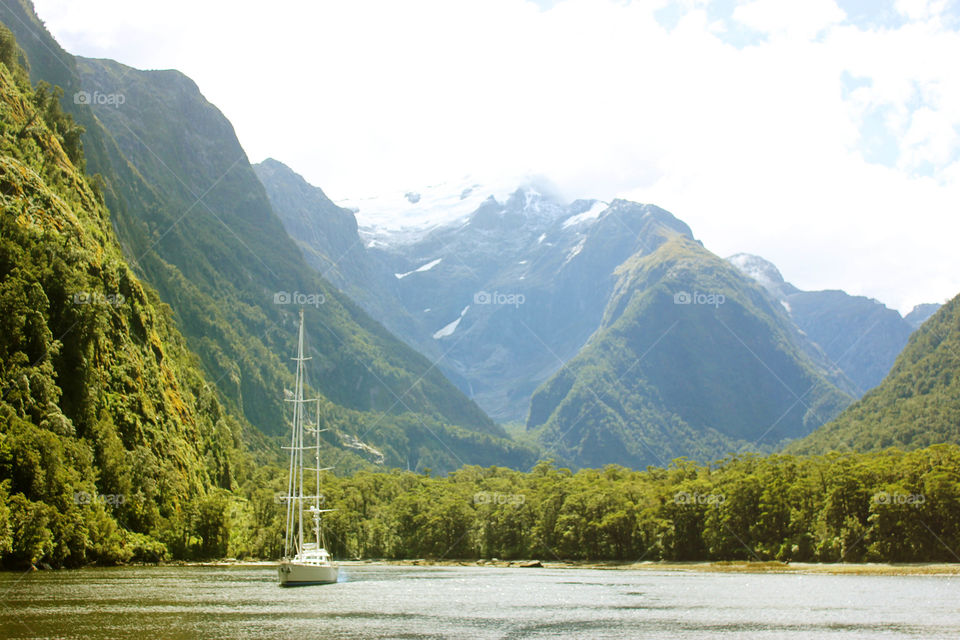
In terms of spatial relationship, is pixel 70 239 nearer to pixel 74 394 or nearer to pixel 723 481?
pixel 74 394

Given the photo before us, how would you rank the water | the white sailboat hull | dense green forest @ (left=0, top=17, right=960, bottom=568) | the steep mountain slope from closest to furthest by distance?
1. the water
2. the steep mountain slope
3. the white sailboat hull
4. dense green forest @ (left=0, top=17, right=960, bottom=568)

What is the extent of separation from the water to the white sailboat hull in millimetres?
1411

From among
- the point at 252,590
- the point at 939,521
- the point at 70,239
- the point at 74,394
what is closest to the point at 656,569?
the point at 939,521

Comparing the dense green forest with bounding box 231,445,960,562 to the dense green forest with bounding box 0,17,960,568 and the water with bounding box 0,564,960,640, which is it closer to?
the dense green forest with bounding box 0,17,960,568

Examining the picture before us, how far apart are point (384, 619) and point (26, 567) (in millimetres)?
49010

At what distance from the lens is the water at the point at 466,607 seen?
7581cm

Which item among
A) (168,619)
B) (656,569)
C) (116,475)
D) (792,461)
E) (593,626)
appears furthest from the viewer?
(792,461)

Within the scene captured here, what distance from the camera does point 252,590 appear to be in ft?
372

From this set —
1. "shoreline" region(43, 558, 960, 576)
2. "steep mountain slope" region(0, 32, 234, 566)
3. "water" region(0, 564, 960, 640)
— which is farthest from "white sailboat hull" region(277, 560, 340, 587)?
"shoreline" region(43, 558, 960, 576)

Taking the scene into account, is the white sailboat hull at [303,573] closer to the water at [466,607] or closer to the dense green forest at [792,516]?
the water at [466,607]

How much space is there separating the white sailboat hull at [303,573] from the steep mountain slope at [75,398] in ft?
92.0

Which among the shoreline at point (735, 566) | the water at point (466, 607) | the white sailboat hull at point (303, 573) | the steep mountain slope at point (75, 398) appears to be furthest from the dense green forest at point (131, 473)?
the white sailboat hull at point (303, 573)

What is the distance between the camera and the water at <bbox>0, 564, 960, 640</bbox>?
75.8 metres

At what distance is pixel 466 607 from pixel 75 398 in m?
77.4
